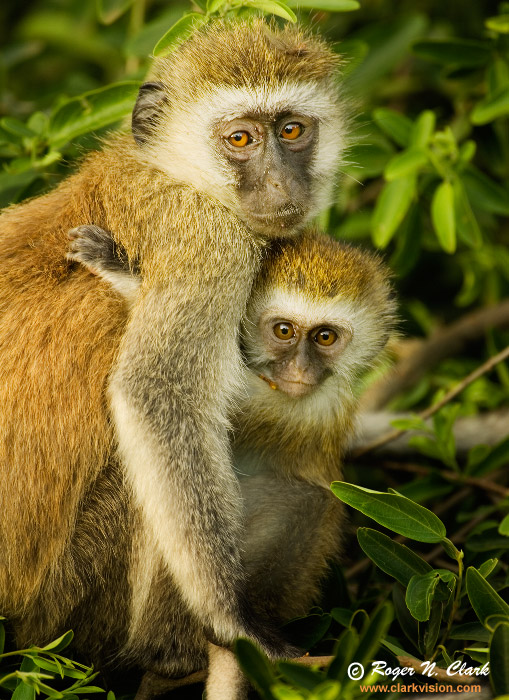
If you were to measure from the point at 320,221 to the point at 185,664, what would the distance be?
2.72 metres

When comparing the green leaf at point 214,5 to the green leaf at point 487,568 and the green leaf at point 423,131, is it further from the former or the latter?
the green leaf at point 487,568

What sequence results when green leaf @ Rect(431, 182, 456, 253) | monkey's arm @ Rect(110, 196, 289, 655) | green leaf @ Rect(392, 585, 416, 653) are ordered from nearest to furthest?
1. monkey's arm @ Rect(110, 196, 289, 655)
2. green leaf @ Rect(392, 585, 416, 653)
3. green leaf @ Rect(431, 182, 456, 253)

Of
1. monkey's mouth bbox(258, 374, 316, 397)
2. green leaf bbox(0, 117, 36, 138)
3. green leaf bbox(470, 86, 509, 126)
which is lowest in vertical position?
monkey's mouth bbox(258, 374, 316, 397)

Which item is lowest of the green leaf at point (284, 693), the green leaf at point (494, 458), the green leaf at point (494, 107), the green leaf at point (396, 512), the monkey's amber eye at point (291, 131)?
the green leaf at point (494, 458)

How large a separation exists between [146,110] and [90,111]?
0.37 meters

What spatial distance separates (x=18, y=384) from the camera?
340 cm

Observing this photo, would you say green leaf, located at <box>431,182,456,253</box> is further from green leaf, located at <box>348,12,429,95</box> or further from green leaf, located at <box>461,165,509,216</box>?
green leaf, located at <box>348,12,429,95</box>

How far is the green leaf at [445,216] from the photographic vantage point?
4488 mm

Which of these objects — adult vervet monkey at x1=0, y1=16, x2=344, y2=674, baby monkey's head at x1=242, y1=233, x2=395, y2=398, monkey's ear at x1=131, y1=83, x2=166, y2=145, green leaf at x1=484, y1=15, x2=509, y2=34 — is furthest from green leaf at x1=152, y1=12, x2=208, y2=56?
green leaf at x1=484, y1=15, x2=509, y2=34

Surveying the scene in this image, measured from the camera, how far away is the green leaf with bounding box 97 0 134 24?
529 cm

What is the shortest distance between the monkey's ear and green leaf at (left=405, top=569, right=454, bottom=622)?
2451 millimetres

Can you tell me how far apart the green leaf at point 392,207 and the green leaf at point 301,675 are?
271 centimetres

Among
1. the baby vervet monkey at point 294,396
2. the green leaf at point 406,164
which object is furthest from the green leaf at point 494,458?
the green leaf at point 406,164

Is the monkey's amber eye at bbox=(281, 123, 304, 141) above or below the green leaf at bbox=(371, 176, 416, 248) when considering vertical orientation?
above
